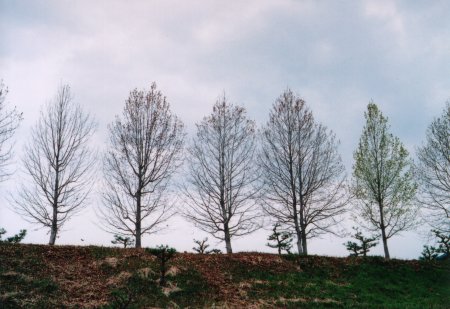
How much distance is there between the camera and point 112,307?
9555mm

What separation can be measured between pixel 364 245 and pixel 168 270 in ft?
41.0

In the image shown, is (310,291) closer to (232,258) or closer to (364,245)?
(232,258)

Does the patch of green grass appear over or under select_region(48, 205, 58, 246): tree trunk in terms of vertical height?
under

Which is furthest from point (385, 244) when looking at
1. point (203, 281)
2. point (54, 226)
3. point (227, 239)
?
point (54, 226)

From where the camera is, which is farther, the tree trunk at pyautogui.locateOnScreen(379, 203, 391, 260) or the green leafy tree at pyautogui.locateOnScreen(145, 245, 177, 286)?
the tree trunk at pyautogui.locateOnScreen(379, 203, 391, 260)

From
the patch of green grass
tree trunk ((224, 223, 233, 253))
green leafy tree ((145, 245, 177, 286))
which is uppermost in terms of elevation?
tree trunk ((224, 223, 233, 253))

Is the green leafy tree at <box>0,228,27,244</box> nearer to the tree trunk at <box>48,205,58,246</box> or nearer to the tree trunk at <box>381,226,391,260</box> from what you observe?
the tree trunk at <box>48,205,58,246</box>

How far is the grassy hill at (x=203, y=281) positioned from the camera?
10.4 m

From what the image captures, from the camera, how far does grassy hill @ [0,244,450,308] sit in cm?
1038

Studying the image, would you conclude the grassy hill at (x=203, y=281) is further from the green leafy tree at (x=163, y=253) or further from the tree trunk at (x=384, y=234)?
the tree trunk at (x=384, y=234)

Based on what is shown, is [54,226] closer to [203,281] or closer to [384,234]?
[203,281]

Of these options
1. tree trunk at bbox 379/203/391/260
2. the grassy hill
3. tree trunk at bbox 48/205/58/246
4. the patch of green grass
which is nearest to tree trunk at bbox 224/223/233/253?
the grassy hill

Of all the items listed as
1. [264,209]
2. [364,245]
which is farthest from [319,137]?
[364,245]

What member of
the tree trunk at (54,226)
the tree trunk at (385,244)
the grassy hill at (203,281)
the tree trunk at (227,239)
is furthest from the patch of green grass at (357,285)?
the tree trunk at (54,226)
